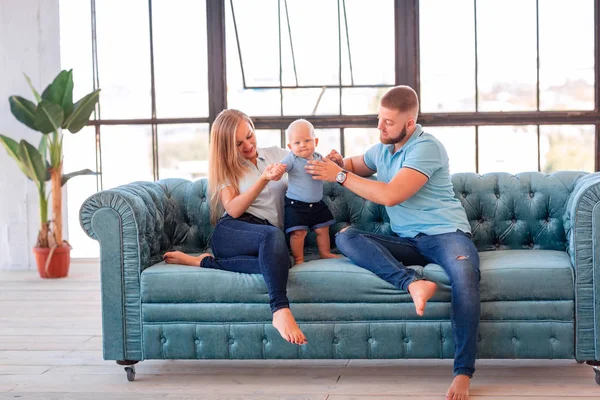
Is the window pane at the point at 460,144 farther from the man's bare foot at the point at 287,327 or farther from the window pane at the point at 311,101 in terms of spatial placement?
the man's bare foot at the point at 287,327

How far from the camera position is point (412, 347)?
2.97 meters

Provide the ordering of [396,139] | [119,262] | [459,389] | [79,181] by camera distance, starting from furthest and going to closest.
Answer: [79,181]
[396,139]
[119,262]
[459,389]

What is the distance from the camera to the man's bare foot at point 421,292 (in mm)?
2761

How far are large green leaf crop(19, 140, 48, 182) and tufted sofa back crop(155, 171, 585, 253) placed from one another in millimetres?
2365

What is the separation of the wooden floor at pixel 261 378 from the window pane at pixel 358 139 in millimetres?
2553

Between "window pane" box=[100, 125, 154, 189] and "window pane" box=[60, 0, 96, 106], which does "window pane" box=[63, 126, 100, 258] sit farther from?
"window pane" box=[60, 0, 96, 106]

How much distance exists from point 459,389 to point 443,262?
46cm

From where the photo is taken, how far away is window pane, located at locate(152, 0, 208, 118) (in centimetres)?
591

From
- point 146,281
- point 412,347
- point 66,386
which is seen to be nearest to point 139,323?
point 146,281

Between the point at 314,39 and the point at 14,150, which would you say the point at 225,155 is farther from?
the point at 14,150

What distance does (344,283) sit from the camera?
298cm

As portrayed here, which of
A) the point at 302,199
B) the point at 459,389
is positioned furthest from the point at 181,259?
the point at 459,389

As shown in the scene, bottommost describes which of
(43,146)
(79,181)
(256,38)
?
(79,181)

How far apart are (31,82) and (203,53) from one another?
1333 mm
